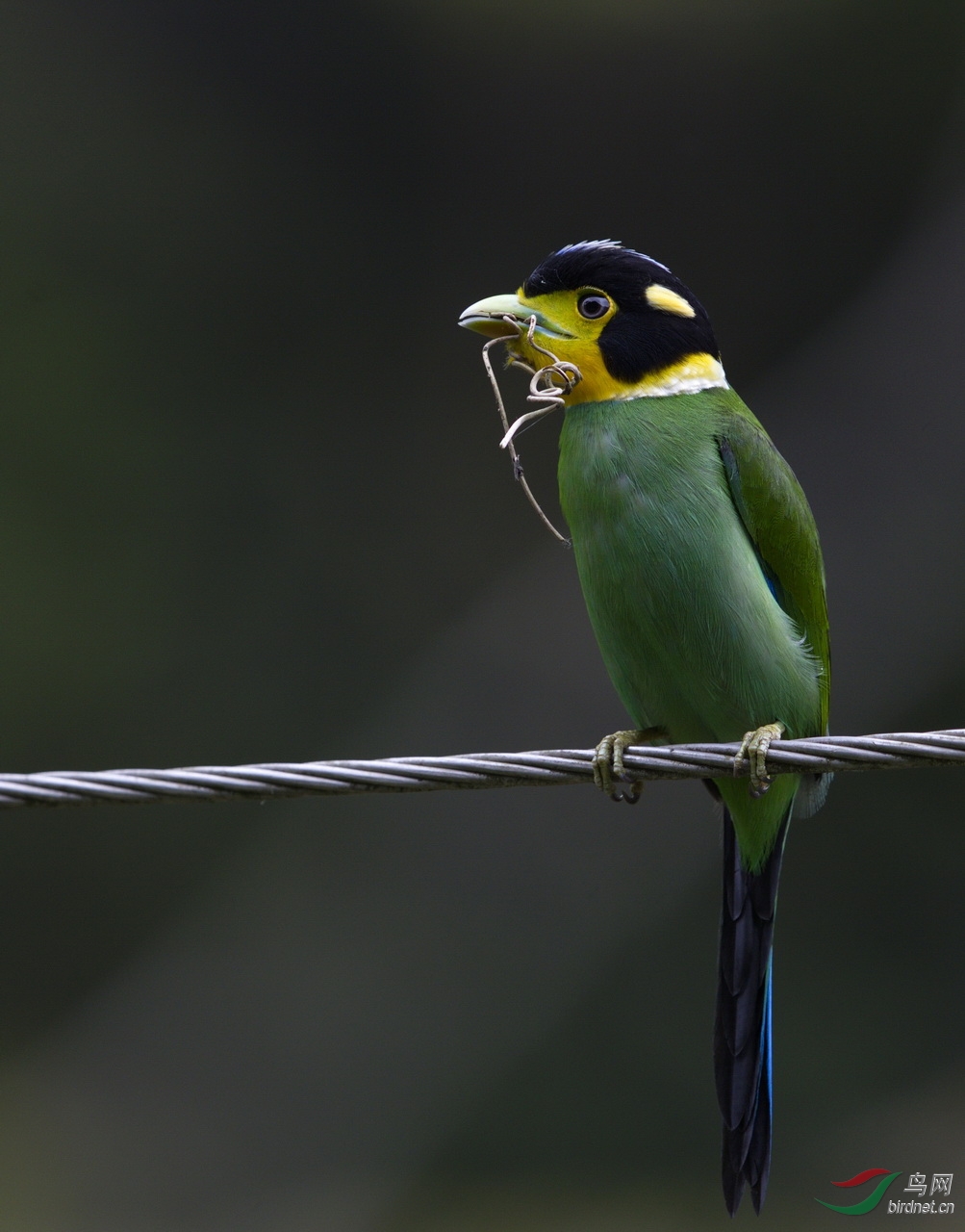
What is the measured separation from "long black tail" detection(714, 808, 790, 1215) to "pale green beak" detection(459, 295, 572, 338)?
4.22 feet

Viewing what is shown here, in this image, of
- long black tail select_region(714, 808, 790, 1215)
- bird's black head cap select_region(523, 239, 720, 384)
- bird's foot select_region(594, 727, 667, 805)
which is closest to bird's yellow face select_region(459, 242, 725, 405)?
bird's black head cap select_region(523, 239, 720, 384)

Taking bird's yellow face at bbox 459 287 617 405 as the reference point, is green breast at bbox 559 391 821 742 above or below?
below

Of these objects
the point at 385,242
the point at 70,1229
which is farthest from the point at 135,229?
the point at 70,1229

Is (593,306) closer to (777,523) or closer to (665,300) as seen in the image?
(665,300)

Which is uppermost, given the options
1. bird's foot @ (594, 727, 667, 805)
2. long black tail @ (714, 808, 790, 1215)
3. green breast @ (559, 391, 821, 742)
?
green breast @ (559, 391, 821, 742)

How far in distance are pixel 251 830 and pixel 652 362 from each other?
5047 mm

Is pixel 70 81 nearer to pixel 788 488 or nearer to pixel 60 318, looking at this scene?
pixel 60 318

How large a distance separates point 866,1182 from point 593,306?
16.0ft

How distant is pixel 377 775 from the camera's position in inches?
88.6

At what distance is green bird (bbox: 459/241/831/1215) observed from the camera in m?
3.06

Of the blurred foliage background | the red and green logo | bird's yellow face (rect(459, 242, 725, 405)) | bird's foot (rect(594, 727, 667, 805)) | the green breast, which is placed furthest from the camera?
the blurred foliage background

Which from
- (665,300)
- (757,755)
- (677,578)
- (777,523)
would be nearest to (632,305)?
(665,300)

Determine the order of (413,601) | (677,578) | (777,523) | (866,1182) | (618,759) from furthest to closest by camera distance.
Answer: (413,601)
(866,1182)
(777,523)
(677,578)
(618,759)

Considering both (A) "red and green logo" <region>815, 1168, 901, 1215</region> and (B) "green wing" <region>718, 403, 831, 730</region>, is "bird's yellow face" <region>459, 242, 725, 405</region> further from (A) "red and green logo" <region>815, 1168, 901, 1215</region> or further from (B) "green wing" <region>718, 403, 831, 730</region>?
(A) "red and green logo" <region>815, 1168, 901, 1215</region>
